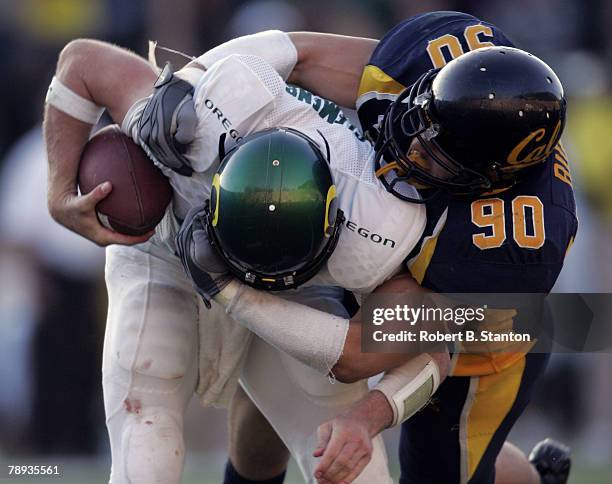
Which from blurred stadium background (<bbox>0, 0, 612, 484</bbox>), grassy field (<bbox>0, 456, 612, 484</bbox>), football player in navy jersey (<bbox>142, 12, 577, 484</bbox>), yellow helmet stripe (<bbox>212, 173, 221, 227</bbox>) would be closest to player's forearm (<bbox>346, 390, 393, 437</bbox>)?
football player in navy jersey (<bbox>142, 12, 577, 484</bbox>)

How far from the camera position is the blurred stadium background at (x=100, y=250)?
5.78 m

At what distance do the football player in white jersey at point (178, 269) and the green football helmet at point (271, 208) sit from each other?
4.3 inches

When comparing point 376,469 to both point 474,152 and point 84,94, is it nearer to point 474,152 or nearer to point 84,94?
point 474,152

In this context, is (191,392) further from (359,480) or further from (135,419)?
(359,480)

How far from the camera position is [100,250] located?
589 cm

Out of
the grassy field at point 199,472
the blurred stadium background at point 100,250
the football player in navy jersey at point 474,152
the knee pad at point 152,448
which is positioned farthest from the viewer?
the blurred stadium background at point 100,250

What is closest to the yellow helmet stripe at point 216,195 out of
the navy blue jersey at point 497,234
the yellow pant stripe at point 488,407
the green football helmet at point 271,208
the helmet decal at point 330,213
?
the green football helmet at point 271,208

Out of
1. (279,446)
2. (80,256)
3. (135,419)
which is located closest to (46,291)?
(80,256)

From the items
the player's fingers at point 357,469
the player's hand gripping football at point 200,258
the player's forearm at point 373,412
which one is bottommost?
the player's fingers at point 357,469

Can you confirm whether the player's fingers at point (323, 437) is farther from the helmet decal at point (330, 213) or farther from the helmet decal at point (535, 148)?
the helmet decal at point (535, 148)

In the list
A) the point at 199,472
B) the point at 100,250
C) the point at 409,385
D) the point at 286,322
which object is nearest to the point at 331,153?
the point at 286,322

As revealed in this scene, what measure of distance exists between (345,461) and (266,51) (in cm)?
107

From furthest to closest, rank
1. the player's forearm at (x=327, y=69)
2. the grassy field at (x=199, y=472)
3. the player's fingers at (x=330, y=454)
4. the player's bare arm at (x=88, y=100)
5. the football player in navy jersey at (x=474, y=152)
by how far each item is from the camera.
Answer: the grassy field at (x=199, y=472)
the player's forearm at (x=327, y=69)
the player's bare arm at (x=88, y=100)
the football player in navy jersey at (x=474, y=152)
the player's fingers at (x=330, y=454)

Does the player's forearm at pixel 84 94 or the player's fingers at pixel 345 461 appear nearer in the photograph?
the player's fingers at pixel 345 461
